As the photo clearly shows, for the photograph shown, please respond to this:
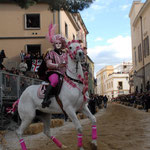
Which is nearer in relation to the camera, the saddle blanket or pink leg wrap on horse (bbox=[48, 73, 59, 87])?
pink leg wrap on horse (bbox=[48, 73, 59, 87])

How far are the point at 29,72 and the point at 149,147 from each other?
12.7 meters

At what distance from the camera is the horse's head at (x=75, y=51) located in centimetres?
593

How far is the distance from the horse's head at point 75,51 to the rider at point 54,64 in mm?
367

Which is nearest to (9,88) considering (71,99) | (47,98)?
(47,98)

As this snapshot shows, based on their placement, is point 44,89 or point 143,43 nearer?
point 44,89

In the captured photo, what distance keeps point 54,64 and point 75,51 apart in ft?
2.34

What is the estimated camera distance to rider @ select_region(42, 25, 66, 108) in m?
6.34

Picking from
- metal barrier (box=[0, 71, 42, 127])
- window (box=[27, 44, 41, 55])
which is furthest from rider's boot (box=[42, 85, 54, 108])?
window (box=[27, 44, 41, 55])

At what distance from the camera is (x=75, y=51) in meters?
6.03

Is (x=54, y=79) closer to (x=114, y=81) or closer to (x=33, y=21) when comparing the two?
(x=33, y=21)

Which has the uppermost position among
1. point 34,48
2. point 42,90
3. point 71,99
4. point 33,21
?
Answer: point 33,21

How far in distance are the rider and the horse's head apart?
0.37 m

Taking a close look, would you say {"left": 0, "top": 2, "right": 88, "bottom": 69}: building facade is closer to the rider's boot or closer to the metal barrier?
the metal barrier

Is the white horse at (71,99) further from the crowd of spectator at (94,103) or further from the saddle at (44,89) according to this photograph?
the crowd of spectator at (94,103)
